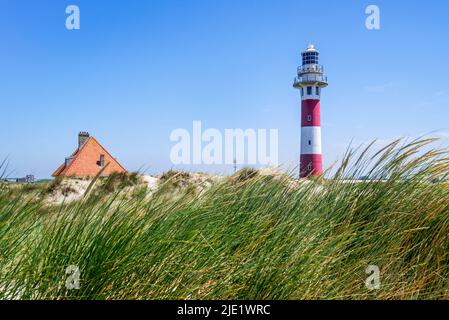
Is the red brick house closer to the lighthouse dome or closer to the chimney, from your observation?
the chimney

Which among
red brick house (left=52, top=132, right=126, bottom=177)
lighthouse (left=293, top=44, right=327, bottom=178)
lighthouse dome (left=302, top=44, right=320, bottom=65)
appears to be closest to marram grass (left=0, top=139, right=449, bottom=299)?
red brick house (left=52, top=132, right=126, bottom=177)

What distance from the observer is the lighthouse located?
32.5 metres

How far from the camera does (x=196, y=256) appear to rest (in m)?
3.14

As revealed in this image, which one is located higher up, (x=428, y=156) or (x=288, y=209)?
(x=428, y=156)

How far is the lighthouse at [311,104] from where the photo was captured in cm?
3247

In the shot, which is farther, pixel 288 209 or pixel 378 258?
pixel 288 209

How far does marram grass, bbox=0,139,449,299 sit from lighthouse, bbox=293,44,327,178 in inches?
1035

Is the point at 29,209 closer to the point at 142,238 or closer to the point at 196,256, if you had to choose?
the point at 142,238

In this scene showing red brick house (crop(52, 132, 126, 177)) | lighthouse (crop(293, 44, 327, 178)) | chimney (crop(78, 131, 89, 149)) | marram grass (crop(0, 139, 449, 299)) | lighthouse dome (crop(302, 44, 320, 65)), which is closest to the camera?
marram grass (crop(0, 139, 449, 299))

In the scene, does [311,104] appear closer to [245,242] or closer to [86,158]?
[86,158]

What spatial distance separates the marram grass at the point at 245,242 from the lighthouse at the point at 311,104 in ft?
86.2

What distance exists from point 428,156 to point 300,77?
3316 cm

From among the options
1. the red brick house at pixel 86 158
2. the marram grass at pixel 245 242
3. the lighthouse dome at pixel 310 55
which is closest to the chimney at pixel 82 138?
the red brick house at pixel 86 158
